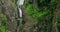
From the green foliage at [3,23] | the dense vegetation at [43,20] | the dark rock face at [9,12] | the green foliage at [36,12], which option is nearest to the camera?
the green foliage at [3,23]

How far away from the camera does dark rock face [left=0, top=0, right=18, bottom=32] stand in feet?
36.9

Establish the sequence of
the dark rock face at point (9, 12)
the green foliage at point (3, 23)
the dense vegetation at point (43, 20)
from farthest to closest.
→ the dark rock face at point (9, 12), the dense vegetation at point (43, 20), the green foliage at point (3, 23)

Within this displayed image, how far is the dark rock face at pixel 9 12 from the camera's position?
11242mm

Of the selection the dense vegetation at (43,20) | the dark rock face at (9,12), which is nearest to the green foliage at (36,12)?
the dense vegetation at (43,20)

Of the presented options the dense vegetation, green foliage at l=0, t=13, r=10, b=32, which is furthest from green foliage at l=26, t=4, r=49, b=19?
green foliage at l=0, t=13, r=10, b=32

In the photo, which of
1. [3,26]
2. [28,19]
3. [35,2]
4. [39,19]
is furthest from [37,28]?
[35,2]

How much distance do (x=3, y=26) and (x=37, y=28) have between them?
2356 millimetres

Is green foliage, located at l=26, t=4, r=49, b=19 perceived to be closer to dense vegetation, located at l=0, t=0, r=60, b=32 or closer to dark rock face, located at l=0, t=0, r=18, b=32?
dense vegetation, located at l=0, t=0, r=60, b=32

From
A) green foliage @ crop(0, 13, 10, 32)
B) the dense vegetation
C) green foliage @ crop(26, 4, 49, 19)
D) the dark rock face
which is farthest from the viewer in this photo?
green foliage @ crop(26, 4, 49, 19)

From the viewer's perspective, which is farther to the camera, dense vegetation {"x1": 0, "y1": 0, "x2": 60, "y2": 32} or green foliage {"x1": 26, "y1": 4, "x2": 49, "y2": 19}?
green foliage {"x1": 26, "y1": 4, "x2": 49, "y2": 19}

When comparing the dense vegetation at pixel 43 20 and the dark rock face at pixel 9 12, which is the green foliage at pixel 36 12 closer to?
the dense vegetation at pixel 43 20

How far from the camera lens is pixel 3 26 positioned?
10.2 meters

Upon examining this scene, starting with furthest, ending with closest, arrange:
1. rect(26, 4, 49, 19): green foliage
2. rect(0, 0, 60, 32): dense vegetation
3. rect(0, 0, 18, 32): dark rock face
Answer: rect(26, 4, 49, 19): green foliage, rect(0, 0, 18, 32): dark rock face, rect(0, 0, 60, 32): dense vegetation

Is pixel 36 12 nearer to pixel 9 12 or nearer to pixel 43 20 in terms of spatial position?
pixel 43 20
